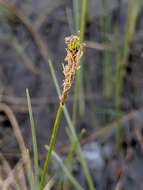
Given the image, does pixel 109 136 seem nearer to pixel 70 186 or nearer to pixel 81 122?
pixel 81 122

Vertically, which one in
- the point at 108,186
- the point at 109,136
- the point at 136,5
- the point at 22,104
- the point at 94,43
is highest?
the point at 136,5

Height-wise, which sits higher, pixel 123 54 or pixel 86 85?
pixel 123 54

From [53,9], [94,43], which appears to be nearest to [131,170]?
[94,43]

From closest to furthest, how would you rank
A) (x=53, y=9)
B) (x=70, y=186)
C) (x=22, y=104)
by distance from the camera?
1. (x=70, y=186)
2. (x=22, y=104)
3. (x=53, y=9)

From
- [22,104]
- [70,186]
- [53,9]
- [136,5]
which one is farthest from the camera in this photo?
[53,9]

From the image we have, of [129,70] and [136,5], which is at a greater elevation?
[136,5]

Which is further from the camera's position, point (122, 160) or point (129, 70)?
point (129, 70)

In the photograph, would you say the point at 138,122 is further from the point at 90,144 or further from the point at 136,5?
the point at 136,5

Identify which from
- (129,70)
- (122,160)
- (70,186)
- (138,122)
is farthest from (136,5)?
(70,186)
